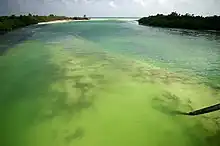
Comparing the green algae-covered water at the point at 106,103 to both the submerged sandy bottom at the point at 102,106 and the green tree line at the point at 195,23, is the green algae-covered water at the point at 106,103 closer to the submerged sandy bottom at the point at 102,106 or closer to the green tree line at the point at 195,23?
the submerged sandy bottom at the point at 102,106

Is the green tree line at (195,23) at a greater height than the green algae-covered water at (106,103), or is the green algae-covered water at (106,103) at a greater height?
the green tree line at (195,23)

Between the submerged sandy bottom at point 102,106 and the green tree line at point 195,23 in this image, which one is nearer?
the submerged sandy bottom at point 102,106

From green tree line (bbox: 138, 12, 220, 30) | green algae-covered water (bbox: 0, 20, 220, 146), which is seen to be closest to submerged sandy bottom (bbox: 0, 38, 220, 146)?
green algae-covered water (bbox: 0, 20, 220, 146)

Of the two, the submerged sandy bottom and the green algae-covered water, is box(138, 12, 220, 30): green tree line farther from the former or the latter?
the submerged sandy bottom

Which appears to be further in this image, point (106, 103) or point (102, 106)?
point (106, 103)

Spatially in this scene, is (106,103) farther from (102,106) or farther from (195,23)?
(195,23)

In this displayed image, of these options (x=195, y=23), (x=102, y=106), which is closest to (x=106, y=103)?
(x=102, y=106)


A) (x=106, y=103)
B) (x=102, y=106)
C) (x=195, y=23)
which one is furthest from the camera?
(x=195, y=23)

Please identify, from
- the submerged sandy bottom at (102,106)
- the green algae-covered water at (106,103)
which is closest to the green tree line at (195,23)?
the green algae-covered water at (106,103)

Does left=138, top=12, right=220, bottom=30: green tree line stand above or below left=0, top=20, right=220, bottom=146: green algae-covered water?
above
